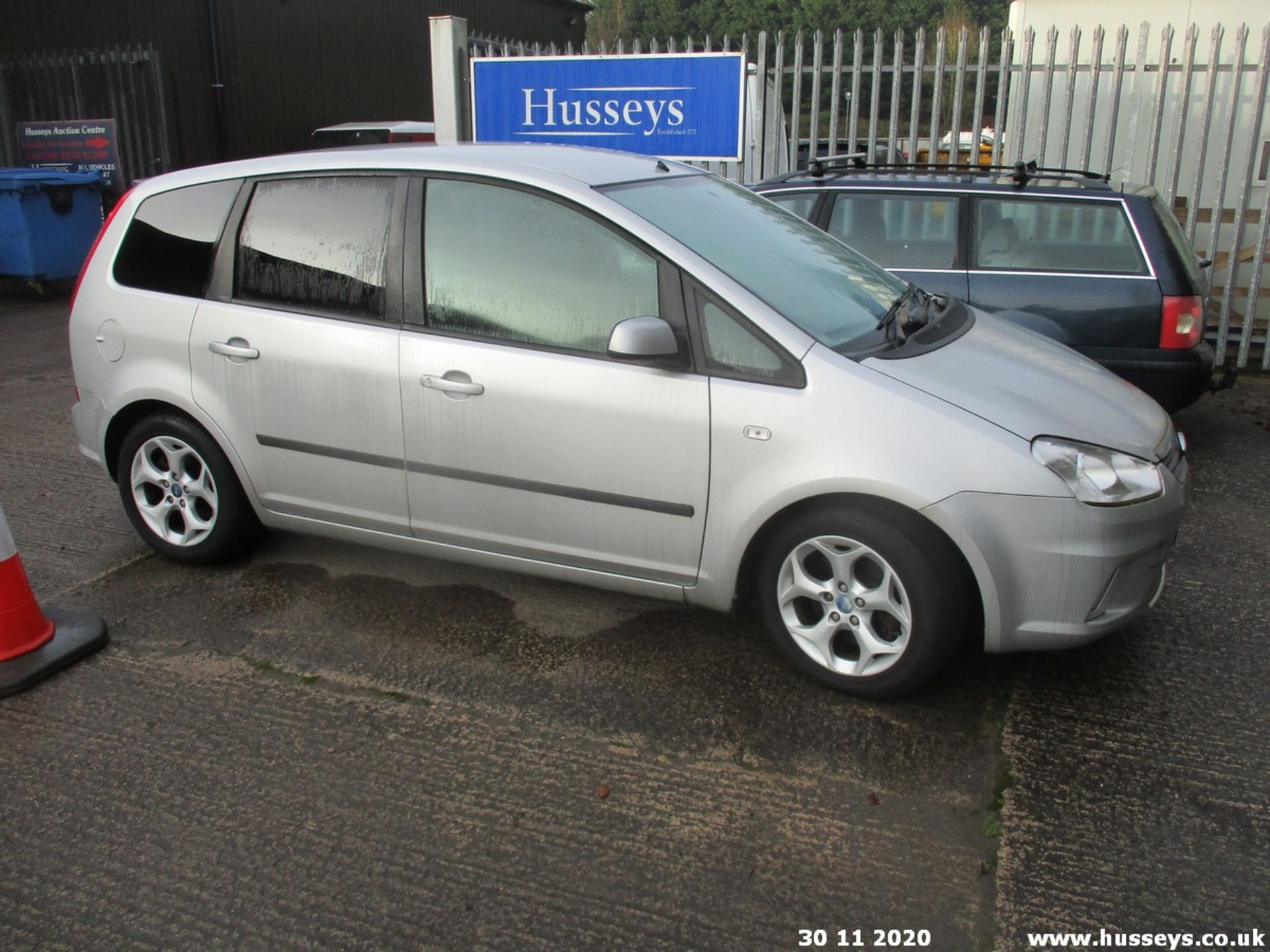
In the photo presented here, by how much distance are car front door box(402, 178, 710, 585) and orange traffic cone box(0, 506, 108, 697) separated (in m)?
1.24

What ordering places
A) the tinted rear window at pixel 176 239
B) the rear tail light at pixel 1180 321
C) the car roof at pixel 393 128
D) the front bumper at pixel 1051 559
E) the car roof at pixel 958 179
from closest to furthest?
the front bumper at pixel 1051 559, the tinted rear window at pixel 176 239, the rear tail light at pixel 1180 321, the car roof at pixel 958 179, the car roof at pixel 393 128

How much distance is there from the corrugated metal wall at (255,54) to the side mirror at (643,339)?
47.8 ft

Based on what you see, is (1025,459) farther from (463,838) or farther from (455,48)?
(455,48)

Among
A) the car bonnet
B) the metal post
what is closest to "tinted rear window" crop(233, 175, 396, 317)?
the car bonnet

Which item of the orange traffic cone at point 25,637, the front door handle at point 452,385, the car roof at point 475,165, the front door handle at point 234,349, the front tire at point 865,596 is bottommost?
the orange traffic cone at point 25,637

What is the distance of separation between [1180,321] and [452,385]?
4197 mm

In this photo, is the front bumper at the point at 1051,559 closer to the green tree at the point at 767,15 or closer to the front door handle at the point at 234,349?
the front door handle at the point at 234,349

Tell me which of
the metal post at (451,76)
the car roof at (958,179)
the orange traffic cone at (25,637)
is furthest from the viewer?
the metal post at (451,76)

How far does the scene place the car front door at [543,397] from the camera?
3.48m

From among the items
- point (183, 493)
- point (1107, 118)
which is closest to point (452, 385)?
point (183, 493)

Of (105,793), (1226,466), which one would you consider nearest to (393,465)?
(105,793)

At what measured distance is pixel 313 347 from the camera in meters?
3.96

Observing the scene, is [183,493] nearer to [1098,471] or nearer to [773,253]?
[773,253]

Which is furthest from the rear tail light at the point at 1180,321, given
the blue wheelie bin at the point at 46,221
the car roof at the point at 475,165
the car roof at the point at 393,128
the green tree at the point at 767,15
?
the green tree at the point at 767,15
